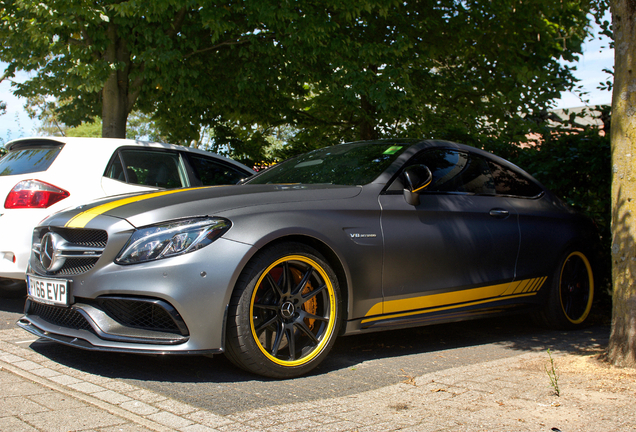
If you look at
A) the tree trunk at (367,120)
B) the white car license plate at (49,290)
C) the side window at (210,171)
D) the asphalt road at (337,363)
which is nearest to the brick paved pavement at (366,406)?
the asphalt road at (337,363)

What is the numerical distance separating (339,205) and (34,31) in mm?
8028

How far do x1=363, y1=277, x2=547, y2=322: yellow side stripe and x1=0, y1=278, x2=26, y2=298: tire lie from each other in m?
4.30

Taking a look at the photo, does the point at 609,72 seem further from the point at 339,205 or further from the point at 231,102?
the point at 231,102

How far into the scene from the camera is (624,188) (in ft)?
14.1

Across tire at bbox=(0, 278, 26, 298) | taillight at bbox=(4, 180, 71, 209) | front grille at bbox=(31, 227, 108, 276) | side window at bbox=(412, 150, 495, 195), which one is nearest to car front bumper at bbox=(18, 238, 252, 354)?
front grille at bbox=(31, 227, 108, 276)

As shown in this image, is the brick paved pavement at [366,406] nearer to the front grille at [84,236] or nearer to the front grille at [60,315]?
the front grille at [60,315]

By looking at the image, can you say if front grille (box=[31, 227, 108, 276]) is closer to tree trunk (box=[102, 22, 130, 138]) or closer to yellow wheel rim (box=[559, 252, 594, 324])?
yellow wheel rim (box=[559, 252, 594, 324])

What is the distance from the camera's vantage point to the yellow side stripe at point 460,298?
434cm

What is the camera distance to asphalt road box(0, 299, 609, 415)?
355cm

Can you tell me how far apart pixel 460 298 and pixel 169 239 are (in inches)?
91.3

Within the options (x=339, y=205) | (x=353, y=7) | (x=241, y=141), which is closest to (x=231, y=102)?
(x=241, y=141)

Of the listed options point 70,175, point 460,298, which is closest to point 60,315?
point 70,175

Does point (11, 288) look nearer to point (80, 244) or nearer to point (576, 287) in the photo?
point (80, 244)

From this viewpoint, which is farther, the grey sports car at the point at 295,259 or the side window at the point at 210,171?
the side window at the point at 210,171
